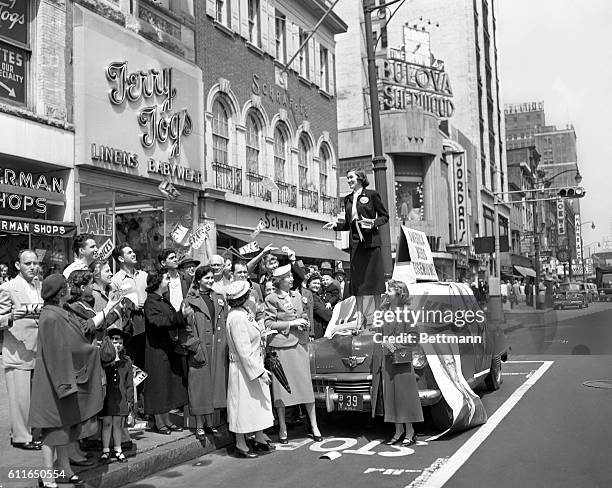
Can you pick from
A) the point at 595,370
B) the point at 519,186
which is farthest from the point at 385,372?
the point at 519,186

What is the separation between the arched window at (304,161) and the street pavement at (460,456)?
51.0 ft

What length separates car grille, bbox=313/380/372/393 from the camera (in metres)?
7.89

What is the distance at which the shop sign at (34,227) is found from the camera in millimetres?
12047

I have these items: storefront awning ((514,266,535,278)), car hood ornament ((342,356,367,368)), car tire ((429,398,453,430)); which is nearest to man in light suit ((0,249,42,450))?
car hood ornament ((342,356,367,368))

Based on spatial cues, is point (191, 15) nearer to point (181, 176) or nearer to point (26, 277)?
point (181, 176)

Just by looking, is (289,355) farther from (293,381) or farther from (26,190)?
(26,190)

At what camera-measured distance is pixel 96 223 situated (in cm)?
1494

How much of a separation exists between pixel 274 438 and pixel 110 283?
103 inches

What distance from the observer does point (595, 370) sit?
512 inches

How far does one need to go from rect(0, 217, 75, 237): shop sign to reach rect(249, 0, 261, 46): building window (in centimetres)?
1090

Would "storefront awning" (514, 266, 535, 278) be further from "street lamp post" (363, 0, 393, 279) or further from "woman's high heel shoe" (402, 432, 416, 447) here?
"woman's high heel shoe" (402, 432, 416, 447)

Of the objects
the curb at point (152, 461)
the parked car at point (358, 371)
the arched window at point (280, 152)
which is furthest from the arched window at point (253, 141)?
the curb at point (152, 461)

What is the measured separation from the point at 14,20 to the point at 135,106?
3420mm

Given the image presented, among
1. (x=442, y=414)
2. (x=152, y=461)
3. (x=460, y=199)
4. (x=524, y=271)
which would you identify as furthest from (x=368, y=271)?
(x=524, y=271)
